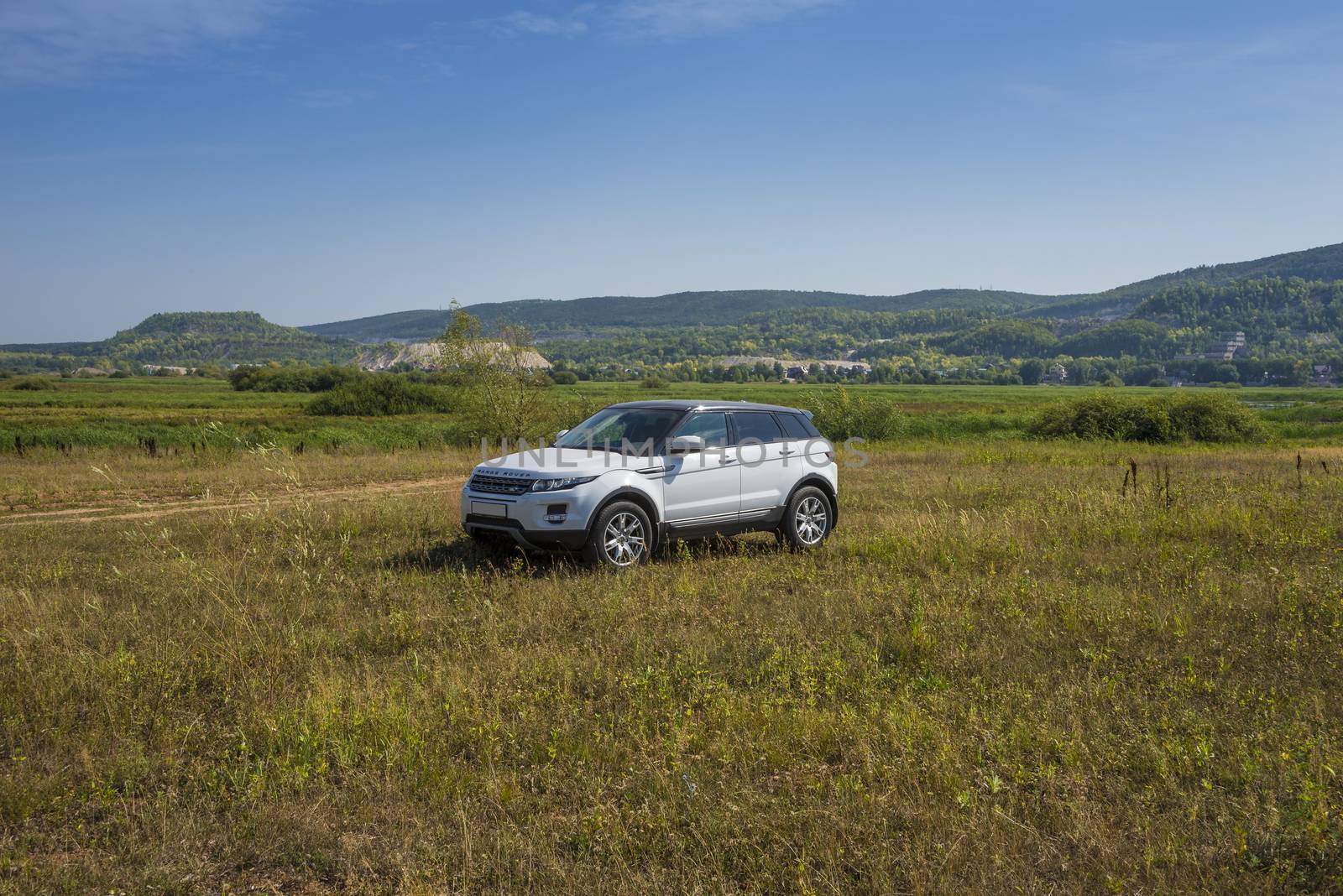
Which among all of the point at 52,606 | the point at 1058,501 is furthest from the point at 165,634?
the point at 1058,501

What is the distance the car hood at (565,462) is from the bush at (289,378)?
8606 centimetres

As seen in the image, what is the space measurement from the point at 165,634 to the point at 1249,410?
52.3 m

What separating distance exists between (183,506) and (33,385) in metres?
93.6

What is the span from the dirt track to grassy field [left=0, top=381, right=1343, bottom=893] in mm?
2579

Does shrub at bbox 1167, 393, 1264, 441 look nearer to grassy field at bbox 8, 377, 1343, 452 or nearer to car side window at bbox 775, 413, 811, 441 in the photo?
grassy field at bbox 8, 377, 1343, 452

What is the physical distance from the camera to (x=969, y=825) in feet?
13.8

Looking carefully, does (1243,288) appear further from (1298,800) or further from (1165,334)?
(1298,800)

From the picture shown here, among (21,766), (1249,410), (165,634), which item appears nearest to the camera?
(21,766)

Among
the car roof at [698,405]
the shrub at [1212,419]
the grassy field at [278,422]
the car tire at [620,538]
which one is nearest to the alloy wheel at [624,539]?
the car tire at [620,538]

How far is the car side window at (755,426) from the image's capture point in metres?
10.9

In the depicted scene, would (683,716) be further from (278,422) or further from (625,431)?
(278,422)

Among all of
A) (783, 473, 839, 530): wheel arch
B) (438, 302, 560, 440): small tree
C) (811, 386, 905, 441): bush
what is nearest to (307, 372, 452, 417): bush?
(811, 386, 905, 441): bush

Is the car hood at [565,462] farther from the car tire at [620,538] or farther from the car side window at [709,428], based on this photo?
the car side window at [709,428]

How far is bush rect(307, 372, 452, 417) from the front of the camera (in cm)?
6288
